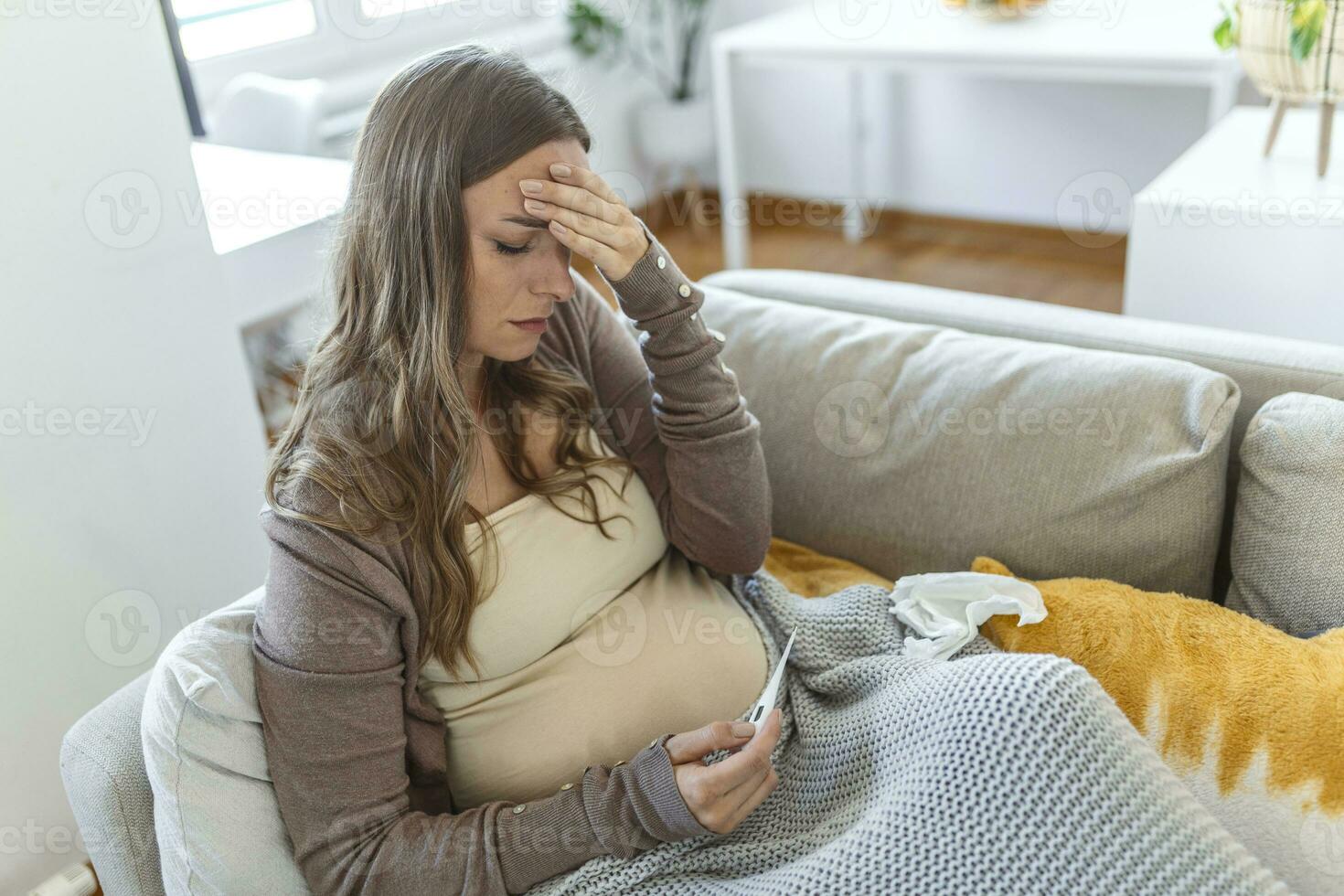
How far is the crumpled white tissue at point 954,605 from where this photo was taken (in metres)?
1.17

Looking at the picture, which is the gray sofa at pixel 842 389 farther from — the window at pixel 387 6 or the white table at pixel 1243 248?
the window at pixel 387 6

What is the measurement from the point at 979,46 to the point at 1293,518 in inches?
76.5

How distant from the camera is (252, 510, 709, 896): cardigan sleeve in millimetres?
1026

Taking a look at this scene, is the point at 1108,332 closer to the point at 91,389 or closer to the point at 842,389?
the point at 842,389

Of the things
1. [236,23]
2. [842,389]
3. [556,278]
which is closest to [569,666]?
[556,278]

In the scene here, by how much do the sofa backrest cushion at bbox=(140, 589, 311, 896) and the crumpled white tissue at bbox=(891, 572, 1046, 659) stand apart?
2.01ft

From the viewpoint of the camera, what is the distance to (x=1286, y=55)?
1.77 metres

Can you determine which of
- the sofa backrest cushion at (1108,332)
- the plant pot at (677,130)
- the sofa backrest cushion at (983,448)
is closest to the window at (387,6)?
the plant pot at (677,130)

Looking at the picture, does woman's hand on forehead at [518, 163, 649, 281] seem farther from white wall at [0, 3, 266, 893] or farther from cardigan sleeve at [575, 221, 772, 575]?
white wall at [0, 3, 266, 893]

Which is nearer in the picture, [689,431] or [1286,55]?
[689,431]

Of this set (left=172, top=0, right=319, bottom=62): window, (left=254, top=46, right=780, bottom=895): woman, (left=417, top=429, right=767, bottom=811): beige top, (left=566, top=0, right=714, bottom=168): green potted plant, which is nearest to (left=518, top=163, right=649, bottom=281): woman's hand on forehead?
(left=254, top=46, right=780, bottom=895): woman

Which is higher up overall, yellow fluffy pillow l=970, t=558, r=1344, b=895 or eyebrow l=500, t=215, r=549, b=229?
eyebrow l=500, t=215, r=549, b=229

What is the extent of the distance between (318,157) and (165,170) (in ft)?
3.15

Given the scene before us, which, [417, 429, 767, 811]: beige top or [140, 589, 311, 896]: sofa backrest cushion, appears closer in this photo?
[140, 589, 311, 896]: sofa backrest cushion
